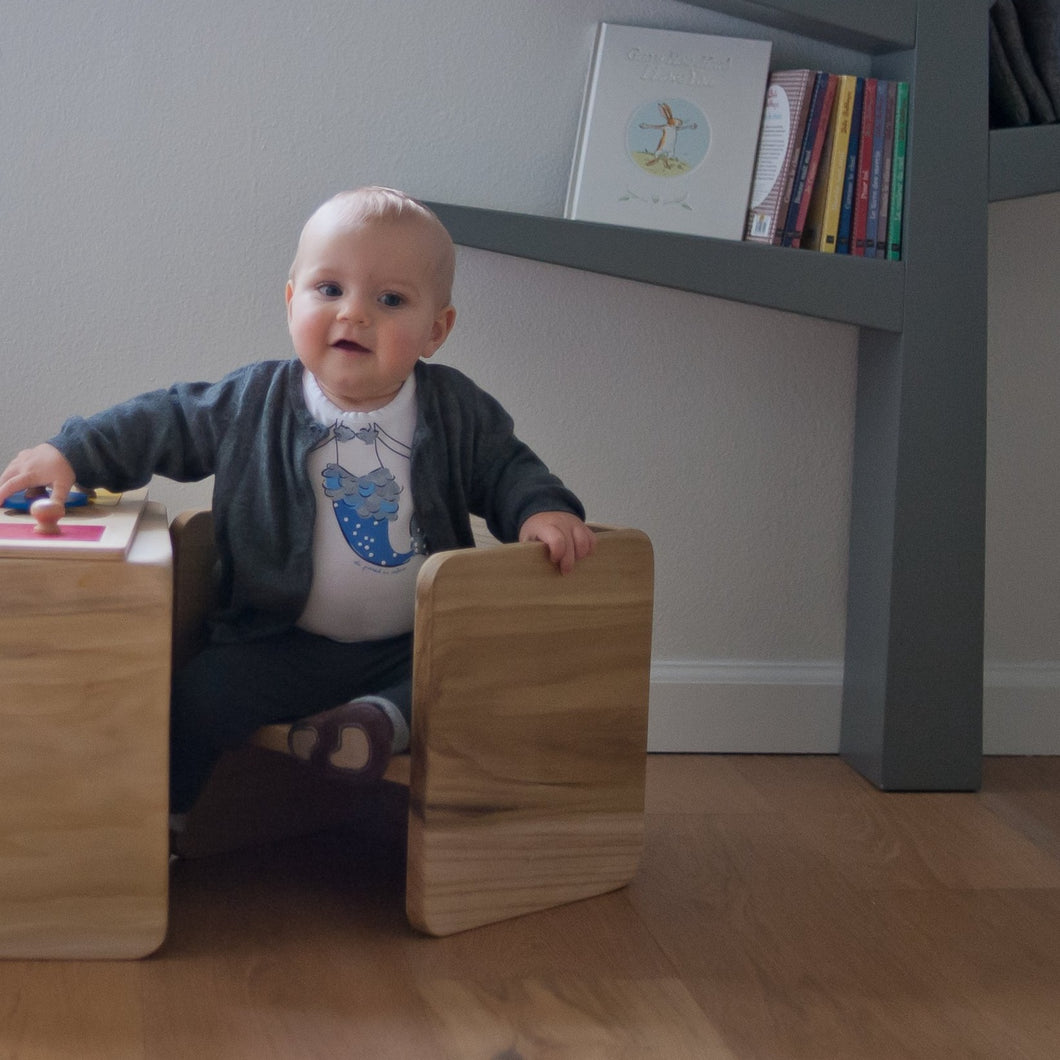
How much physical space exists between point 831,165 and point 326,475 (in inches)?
27.6

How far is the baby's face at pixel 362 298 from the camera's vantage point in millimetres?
1200

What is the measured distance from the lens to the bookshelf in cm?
150

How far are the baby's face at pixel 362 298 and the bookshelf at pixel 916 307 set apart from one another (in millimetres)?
275

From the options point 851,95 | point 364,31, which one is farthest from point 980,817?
point 364,31

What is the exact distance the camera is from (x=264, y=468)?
1238 millimetres

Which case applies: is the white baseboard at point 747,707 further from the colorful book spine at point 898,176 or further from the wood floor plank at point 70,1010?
the wood floor plank at point 70,1010

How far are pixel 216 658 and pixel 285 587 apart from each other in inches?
3.5

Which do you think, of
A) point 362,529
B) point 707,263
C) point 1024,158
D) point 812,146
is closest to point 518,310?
point 707,263

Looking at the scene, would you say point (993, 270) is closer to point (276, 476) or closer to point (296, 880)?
point (276, 476)

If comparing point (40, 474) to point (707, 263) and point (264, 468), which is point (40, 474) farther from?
point (707, 263)

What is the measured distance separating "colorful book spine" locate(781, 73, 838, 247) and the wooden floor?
2.23 feet

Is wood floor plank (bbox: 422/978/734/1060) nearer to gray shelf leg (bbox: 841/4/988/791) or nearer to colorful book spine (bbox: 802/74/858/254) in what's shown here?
gray shelf leg (bbox: 841/4/988/791)

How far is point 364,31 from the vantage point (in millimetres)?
1557

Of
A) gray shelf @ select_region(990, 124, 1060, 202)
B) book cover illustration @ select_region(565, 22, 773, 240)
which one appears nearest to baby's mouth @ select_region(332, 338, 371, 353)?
book cover illustration @ select_region(565, 22, 773, 240)
